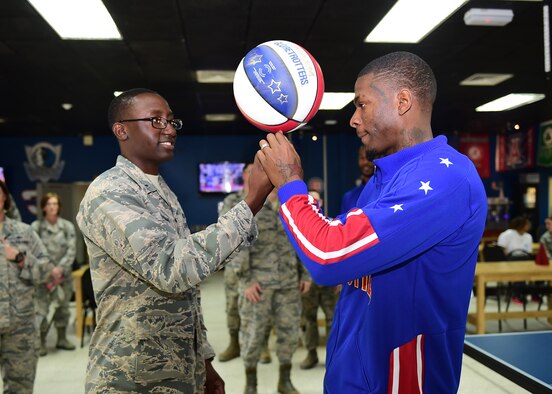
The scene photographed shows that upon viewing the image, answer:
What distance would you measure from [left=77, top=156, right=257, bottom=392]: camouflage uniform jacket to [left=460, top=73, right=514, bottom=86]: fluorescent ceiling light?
6.13 m

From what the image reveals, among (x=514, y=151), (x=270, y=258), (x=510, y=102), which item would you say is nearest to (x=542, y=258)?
(x=270, y=258)

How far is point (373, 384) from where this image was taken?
1247mm

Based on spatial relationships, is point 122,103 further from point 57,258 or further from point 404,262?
point 57,258

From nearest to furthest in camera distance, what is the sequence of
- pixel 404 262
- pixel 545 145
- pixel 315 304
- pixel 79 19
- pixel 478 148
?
pixel 404 262
pixel 79 19
pixel 315 304
pixel 545 145
pixel 478 148

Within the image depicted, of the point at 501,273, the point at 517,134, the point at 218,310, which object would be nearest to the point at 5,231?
the point at 218,310

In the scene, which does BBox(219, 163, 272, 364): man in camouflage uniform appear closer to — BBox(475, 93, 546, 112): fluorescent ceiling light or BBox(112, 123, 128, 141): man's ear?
BBox(112, 123, 128, 141): man's ear

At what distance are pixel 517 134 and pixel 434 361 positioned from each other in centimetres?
1147

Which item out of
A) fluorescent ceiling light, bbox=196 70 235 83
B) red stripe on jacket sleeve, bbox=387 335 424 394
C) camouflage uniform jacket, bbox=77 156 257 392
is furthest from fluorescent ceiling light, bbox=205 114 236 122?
red stripe on jacket sleeve, bbox=387 335 424 394

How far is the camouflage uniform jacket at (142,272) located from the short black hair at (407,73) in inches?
22.8

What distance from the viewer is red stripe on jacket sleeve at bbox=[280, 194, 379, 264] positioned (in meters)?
1.12

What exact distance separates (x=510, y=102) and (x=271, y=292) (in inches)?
263

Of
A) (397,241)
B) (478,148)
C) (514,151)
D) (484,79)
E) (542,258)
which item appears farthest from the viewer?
(478,148)

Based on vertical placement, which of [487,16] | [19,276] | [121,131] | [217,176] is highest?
[487,16]

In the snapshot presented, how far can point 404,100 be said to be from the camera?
4.32 feet
